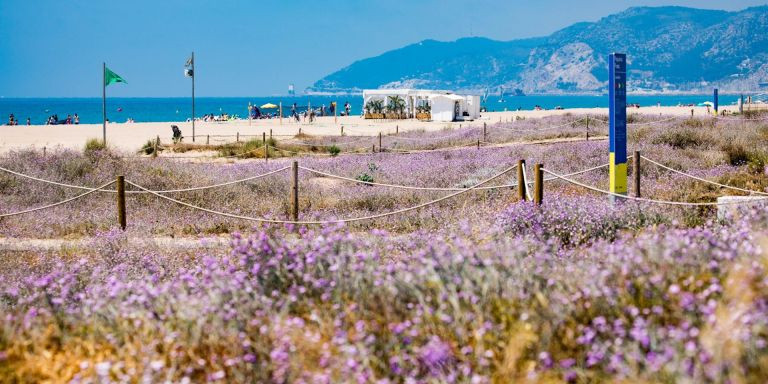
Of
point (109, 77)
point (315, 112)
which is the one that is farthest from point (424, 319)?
point (315, 112)

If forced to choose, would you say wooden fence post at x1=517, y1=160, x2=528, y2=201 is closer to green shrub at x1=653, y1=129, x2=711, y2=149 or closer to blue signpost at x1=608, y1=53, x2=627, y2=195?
blue signpost at x1=608, y1=53, x2=627, y2=195

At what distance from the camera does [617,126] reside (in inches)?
440

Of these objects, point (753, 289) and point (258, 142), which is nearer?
point (753, 289)

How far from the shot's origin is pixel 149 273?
7785 millimetres

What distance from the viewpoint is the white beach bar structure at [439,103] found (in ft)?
180

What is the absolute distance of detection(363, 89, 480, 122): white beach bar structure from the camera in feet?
180

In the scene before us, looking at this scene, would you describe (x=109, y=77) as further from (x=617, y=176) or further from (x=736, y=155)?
(x=617, y=176)

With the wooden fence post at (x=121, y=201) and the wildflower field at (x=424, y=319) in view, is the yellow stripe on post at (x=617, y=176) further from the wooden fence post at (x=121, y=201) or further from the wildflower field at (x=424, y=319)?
the wooden fence post at (x=121, y=201)

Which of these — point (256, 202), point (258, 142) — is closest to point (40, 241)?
point (256, 202)

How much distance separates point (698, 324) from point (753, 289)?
1.10 ft

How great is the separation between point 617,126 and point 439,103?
44.6 meters

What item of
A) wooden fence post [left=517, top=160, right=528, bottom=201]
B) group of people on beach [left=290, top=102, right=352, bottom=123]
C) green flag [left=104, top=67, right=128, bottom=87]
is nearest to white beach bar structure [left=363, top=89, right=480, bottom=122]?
group of people on beach [left=290, top=102, right=352, bottom=123]

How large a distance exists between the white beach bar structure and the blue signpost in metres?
43.5

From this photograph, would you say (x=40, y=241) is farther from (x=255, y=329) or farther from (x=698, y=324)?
(x=698, y=324)
